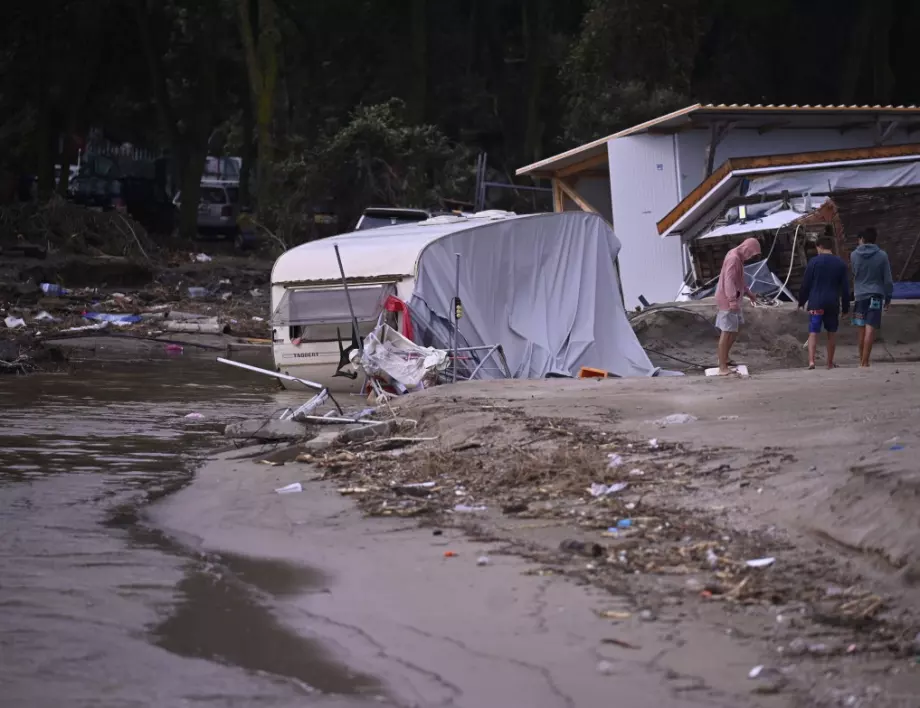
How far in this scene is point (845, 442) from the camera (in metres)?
8.30

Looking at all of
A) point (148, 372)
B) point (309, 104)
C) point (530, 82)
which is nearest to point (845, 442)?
point (148, 372)

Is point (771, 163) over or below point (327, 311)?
over

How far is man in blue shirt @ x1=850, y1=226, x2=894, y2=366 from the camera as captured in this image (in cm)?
1434

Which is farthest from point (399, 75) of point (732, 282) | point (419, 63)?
point (732, 282)

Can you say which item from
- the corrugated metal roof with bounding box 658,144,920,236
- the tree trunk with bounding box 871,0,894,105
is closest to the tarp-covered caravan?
the corrugated metal roof with bounding box 658,144,920,236

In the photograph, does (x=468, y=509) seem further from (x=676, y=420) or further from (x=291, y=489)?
(x=676, y=420)

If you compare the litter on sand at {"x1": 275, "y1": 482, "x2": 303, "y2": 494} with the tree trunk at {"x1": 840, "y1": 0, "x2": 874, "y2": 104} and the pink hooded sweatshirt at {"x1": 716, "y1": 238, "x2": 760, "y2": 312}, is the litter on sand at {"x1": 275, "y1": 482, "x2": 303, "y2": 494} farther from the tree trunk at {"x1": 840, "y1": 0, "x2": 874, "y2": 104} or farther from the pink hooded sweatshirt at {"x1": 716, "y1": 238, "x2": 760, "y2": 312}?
the tree trunk at {"x1": 840, "y1": 0, "x2": 874, "y2": 104}

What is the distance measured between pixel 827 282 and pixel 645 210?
902 cm

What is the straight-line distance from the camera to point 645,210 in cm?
2319

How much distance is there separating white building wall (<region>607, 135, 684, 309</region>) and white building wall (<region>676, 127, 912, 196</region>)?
265 millimetres

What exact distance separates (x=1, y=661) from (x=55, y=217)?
29.7 metres

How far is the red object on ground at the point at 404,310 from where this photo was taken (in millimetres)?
14969

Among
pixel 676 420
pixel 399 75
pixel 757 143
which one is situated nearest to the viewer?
pixel 676 420

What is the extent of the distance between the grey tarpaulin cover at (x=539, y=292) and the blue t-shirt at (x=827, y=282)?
289 centimetres
